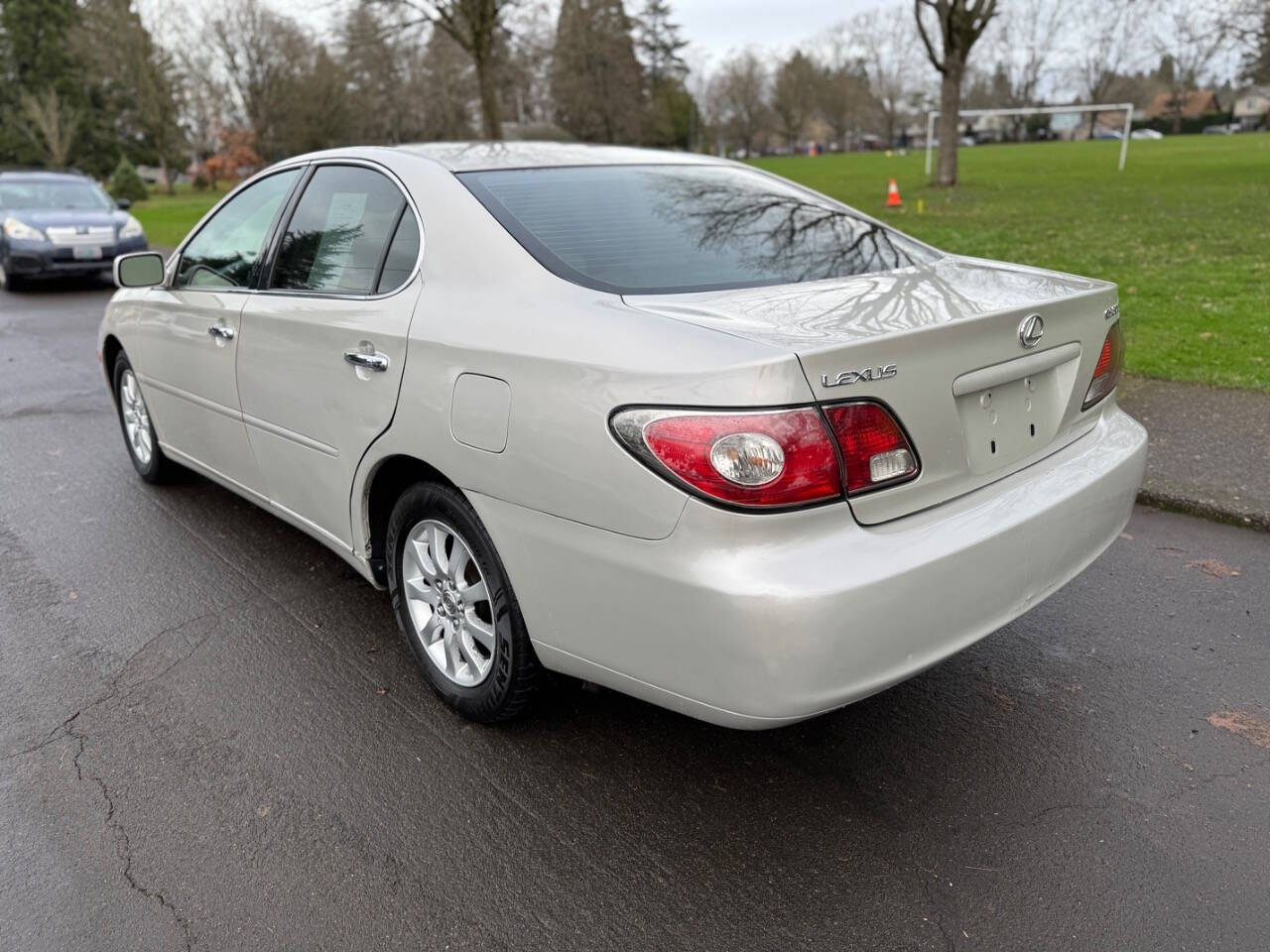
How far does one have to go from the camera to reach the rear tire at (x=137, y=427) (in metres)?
5.08

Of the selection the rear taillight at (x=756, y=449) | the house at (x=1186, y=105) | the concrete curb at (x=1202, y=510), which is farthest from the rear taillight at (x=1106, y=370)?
the house at (x=1186, y=105)

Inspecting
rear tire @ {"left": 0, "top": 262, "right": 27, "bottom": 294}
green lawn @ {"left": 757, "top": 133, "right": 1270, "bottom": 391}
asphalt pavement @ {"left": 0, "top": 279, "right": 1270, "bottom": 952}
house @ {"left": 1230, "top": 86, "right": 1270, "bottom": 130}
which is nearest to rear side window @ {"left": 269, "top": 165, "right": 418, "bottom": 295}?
asphalt pavement @ {"left": 0, "top": 279, "right": 1270, "bottom": 952}

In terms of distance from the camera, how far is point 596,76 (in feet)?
215

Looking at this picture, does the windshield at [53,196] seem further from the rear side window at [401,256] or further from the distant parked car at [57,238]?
the rear side window at [401,256]

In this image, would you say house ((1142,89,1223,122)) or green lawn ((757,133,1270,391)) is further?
house ((1142,89,1223,122))

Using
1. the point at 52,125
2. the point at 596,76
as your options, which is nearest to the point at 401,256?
the point at 52,125

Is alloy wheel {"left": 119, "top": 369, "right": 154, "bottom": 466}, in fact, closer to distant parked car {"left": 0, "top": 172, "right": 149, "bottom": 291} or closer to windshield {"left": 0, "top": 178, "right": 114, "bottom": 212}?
distant parked car {"left": 0, "top": 172, "right": 149, "bottom": 291}

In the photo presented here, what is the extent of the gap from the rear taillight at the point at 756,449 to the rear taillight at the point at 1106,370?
3.50ft

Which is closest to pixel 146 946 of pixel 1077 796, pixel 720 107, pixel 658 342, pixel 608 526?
pixel 608 526

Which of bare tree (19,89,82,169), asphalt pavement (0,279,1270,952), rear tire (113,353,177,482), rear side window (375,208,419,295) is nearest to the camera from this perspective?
asphalt pavement (0,279,1270,952)

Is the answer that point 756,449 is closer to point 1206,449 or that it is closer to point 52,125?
point 1206,449

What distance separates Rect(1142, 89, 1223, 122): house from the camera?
10362 cm

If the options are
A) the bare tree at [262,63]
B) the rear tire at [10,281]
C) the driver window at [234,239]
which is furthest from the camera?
the bare tree at [262,63]

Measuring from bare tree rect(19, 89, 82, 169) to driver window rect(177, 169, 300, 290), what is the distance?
149ft
